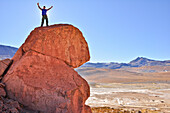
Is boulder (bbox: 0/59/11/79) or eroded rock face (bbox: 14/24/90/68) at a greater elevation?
eroded rock face (bbox: 14/24/90/68)

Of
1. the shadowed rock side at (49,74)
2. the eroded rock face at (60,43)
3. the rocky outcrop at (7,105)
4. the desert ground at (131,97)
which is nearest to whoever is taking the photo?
the rocky outcrop at (7,105)

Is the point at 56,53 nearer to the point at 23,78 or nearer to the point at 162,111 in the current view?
the point at 23,78

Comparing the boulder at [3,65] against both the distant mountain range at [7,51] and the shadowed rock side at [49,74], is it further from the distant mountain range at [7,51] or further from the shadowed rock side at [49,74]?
the distant mountain range at [7,51]

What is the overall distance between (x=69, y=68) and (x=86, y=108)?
5.39 feet

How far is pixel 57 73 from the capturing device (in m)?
6.73

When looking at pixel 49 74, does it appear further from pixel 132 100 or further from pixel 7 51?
pixel 7 51

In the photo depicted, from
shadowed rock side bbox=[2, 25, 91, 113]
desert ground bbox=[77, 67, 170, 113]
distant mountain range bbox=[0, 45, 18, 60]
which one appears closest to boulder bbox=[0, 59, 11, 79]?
shadowed rock side bbox=[2, 25, 91, 113]

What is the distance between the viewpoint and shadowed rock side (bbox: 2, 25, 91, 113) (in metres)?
6.23

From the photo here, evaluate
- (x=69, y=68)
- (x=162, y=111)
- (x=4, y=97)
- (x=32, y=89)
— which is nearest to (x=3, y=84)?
(x=4, y=97)

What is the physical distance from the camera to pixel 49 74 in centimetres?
660

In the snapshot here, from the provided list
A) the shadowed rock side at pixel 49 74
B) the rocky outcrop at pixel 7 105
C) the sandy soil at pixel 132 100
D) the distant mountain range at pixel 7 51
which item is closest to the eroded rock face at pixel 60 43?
the shadowed rock side at pixel 49 74

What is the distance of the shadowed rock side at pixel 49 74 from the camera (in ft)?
20.5

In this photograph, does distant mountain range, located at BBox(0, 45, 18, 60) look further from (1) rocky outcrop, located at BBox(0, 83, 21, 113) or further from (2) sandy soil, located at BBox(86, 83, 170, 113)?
(1) rocky outcrop, located at BBox(0, 83, 21, 113)

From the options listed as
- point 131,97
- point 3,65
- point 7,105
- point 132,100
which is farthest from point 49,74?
point 131,97
